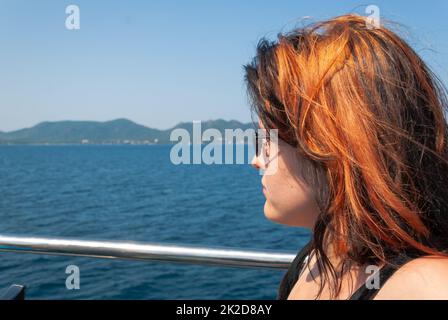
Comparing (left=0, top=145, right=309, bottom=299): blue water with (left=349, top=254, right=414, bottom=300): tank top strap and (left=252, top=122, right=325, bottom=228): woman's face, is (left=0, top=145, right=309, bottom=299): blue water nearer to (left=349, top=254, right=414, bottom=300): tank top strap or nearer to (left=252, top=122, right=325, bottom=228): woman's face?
(left=252, top=122, right=325, bottom=228): woman's face

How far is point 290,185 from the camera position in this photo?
1.20 m

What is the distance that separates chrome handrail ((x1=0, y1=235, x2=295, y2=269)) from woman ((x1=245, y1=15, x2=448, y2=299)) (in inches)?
20.9

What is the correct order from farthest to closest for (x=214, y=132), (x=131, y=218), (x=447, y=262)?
1. (x=131, y=218)
2. (x=214, y=132)
3. (x=447, y=262)

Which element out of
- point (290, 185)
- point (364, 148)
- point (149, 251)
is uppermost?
point (364, 148)

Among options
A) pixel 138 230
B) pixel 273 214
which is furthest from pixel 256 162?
pixel 138 230

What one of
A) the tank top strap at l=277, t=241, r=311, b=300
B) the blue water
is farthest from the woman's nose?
the blue water

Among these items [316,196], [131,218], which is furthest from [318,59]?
[131,218]

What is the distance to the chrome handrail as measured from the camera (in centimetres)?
173

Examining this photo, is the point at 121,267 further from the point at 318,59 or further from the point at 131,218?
the point at 318,59

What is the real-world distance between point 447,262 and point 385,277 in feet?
0.45

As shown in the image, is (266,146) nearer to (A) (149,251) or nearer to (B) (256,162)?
(B) (256,162)

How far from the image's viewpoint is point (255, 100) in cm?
124

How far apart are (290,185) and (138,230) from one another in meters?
26.0

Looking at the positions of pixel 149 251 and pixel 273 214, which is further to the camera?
pixel 149 251
